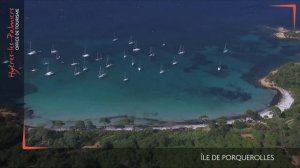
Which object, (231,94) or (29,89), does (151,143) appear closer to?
(231,94)

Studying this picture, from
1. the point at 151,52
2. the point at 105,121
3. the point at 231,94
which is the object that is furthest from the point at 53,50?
the point at 231,94

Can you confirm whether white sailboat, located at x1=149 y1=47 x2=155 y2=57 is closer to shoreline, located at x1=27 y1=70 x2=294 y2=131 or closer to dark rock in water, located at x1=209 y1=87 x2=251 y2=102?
dark rock in water, located at x1=209 y1=87 x2=251 y2=102

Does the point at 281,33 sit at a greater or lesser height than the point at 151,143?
greater

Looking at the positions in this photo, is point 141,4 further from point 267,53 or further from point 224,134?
point 224,134

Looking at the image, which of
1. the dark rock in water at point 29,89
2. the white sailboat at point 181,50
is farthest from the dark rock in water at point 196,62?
the dark rock in water at point 29,89

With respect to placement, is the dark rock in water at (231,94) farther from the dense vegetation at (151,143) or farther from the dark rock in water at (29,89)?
the dark rock in water at (29,89)
